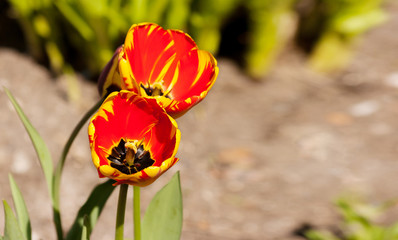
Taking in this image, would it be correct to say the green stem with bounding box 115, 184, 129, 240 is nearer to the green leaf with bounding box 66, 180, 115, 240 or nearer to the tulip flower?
the tulip flower

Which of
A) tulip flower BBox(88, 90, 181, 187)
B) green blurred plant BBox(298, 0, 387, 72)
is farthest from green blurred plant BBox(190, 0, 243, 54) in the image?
tulip flower BBox(88, 90, 181, 187)

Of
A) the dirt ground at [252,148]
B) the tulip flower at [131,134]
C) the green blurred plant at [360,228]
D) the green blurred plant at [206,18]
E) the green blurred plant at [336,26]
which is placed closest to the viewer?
the tulip flower at [131,134]

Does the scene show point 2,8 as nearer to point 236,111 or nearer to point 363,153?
point 236,111

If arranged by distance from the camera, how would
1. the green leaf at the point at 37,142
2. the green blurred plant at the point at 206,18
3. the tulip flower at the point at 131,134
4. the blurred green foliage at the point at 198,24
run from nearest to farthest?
the tulip flower at the point at 131,134, the green leaf at the point at 37,142, the blurred green foliage at the point at 198,24, the green blurred plant at the point at 206,18

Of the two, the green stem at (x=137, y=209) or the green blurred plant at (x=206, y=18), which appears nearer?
the green stem at (x=137, y=209)

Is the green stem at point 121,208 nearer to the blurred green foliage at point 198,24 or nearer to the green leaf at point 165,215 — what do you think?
the green leaf at point 165,215

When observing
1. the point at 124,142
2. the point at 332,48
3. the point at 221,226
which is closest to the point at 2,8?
the point at 221,226

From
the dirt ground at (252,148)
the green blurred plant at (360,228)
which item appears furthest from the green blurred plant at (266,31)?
the green blurred plant at (360,228)
